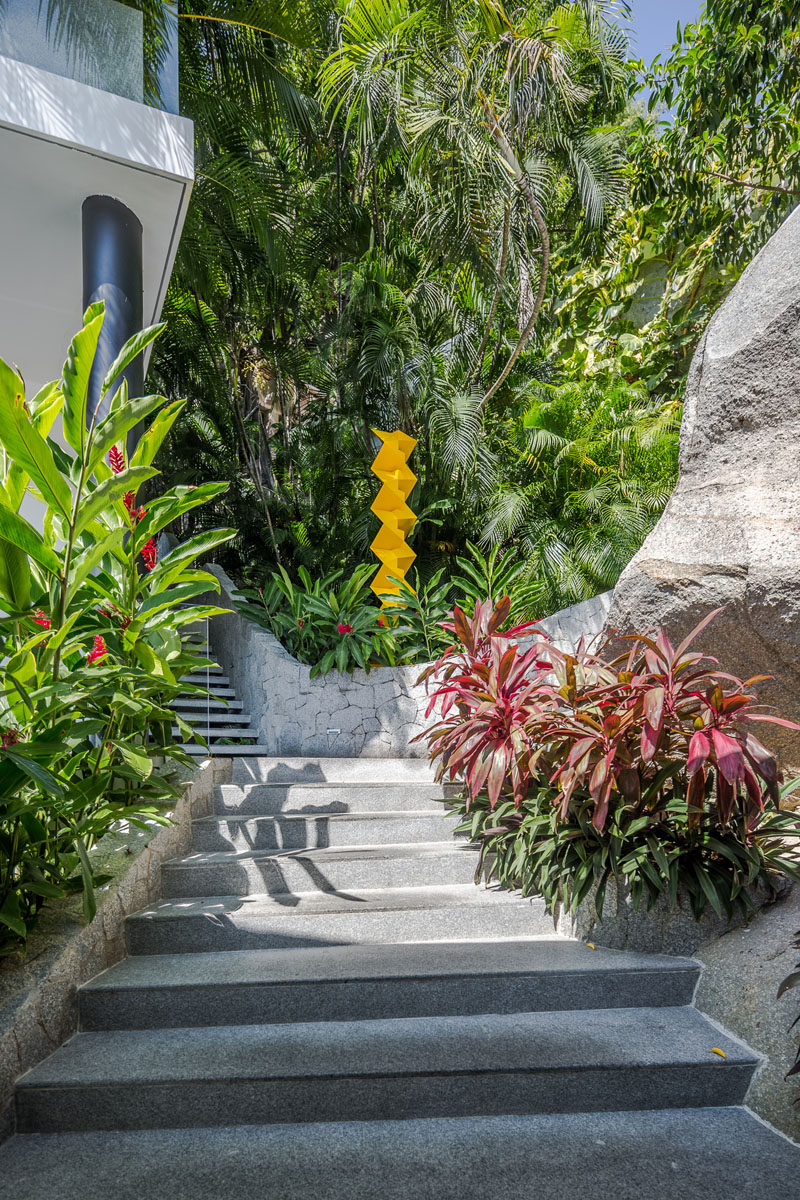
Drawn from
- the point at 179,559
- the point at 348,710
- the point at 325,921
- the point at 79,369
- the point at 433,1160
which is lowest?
the point at 433,1160

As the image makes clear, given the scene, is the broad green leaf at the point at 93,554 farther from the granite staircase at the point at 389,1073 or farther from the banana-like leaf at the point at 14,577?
the granite staircase at the point at 389,1073

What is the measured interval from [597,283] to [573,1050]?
1109 centimetres

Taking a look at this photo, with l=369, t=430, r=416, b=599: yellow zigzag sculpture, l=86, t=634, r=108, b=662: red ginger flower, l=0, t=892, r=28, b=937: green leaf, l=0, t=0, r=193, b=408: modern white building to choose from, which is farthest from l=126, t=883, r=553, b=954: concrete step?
l=369, t=430, r=416, b=599: yellow zigzag sculpture

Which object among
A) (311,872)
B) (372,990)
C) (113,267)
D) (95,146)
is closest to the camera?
(372,990)

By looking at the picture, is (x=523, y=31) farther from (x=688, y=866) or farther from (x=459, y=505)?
(x=688, y=866)

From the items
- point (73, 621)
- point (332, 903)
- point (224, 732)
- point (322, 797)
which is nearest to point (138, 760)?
point (73, 621)

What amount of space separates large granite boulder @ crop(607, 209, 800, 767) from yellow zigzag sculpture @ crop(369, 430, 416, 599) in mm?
3128

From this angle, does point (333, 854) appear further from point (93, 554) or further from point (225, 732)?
point (225, 732)

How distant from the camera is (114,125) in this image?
3902mm

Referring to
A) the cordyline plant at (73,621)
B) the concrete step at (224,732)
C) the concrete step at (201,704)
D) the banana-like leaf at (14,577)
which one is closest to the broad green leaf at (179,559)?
the cordyline plant at (73,621)

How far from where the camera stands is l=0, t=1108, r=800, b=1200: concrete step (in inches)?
67.7

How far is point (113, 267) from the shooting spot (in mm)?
4137

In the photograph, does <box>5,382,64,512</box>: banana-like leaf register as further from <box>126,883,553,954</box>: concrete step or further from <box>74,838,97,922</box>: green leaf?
<box>126,883,553,954</box>: concrete step

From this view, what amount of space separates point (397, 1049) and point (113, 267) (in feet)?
12.9
